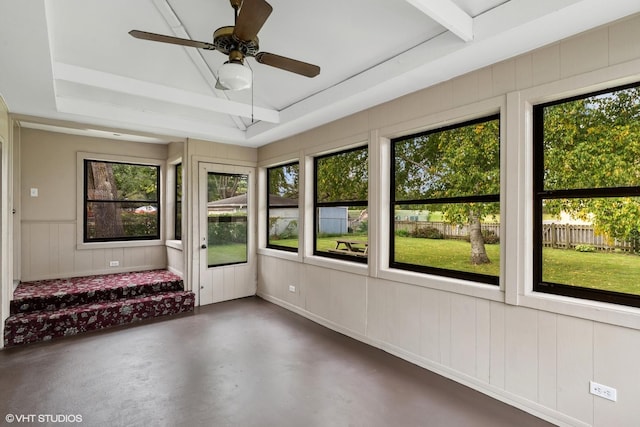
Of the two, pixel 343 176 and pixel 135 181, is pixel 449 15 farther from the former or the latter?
pixel 135 181

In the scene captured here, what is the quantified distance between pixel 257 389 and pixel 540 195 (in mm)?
2729

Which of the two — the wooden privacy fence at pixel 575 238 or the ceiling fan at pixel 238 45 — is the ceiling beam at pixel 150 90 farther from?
the wooden privacy fence at pixel 575 238

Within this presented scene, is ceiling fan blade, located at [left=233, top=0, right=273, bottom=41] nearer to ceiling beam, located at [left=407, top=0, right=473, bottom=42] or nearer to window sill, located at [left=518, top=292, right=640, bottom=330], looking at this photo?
ceiling beam, located at [left=407, top=0, right=473, bottom=42]

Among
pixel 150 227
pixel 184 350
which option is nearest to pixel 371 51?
pixel 184 350

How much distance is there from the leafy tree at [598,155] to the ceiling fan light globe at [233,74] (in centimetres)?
221

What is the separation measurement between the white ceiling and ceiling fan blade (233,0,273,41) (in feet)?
2.93

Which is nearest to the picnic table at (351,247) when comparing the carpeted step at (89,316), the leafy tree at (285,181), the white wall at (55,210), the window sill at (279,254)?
the window sill at (279,254)

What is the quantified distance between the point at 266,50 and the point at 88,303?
3881 mm

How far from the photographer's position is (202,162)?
5.14 meters

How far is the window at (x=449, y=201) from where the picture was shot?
113 inches

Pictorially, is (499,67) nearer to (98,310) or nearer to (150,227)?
(98,310)

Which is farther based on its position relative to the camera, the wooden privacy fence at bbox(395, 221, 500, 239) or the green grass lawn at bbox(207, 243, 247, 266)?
the green grass lawn at bbox(207, 243, 247, 266)

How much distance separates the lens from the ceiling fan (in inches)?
74.3

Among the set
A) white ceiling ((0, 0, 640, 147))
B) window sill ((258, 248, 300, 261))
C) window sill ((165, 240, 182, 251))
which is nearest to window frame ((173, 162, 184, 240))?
window sill ((165, 240, 182, 251))
